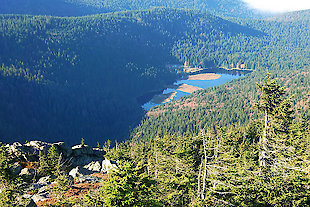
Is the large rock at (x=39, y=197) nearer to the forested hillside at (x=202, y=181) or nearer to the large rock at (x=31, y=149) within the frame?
the forested hillside at (x=202, y=181)

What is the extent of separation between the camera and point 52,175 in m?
50.1

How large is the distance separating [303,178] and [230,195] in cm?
759

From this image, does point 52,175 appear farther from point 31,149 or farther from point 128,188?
point 128,188

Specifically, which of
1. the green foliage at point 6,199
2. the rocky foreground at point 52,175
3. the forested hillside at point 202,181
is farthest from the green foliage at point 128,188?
the green foliage at point 6,199

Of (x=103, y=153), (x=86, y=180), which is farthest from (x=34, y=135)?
(x=86, y=180)

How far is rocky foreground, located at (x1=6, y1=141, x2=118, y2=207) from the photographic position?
37469 mm

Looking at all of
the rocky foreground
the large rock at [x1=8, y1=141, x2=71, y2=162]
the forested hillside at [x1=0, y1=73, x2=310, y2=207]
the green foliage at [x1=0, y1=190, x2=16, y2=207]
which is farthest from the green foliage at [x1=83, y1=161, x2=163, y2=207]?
the large rock at [x1=8, y1=141, x2=71, y2=162]

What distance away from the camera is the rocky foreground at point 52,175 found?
37469 mm

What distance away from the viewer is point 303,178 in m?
27.2

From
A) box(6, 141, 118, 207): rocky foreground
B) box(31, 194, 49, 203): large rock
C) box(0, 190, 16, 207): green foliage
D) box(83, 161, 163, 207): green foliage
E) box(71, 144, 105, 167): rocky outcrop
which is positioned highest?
box(83, 161, 163, 207): green foliage

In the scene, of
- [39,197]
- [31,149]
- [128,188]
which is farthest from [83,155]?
[128,188]

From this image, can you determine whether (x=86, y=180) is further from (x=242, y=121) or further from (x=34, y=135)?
(x=34, y=135)

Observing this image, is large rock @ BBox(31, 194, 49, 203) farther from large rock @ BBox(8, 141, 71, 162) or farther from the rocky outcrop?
the rocky outcrop

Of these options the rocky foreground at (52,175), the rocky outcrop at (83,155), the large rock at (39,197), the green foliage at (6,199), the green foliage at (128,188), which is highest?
the green foliage at (128,188)
